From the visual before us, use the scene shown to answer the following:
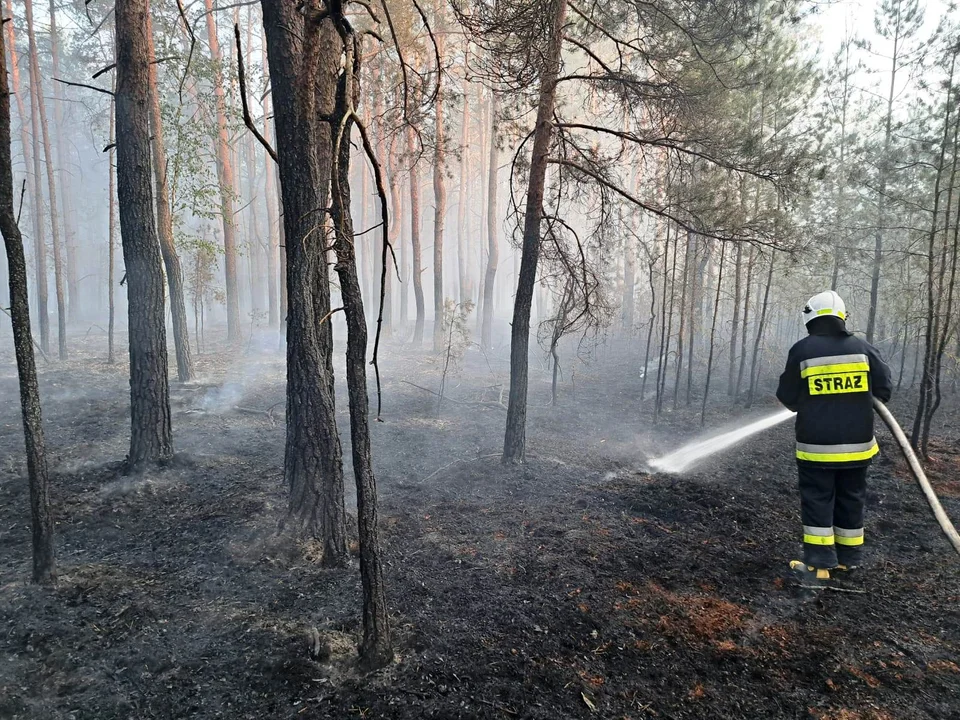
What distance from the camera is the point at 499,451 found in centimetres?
920

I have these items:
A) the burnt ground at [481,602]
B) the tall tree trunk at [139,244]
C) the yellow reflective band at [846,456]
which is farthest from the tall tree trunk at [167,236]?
the yellow reflective band at [846,456]

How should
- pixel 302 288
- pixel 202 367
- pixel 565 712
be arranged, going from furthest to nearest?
pixel 202 367
pixel 302 288
pixel 565 712

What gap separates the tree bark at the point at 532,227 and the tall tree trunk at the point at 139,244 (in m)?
4.61

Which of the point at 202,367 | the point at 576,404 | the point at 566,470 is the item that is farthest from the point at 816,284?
the point at 202,367

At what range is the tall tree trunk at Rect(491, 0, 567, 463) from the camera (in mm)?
6891

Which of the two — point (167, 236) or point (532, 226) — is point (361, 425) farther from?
point (167, 236)

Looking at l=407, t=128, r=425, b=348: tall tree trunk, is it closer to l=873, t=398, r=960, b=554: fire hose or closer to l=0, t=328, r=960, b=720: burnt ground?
l=0, t=328, r=960, b=720: burnt ground

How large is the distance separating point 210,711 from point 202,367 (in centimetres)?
1394

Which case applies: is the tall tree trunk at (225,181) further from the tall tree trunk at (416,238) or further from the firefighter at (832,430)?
the firefighter at (832,430)

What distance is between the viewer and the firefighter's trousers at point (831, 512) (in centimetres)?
449

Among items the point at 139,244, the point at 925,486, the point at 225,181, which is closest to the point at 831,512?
the point at 925,486

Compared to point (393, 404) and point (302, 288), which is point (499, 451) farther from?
point (302, 288)

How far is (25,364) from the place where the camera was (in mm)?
3895

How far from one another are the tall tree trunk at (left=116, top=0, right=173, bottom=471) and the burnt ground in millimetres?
602
